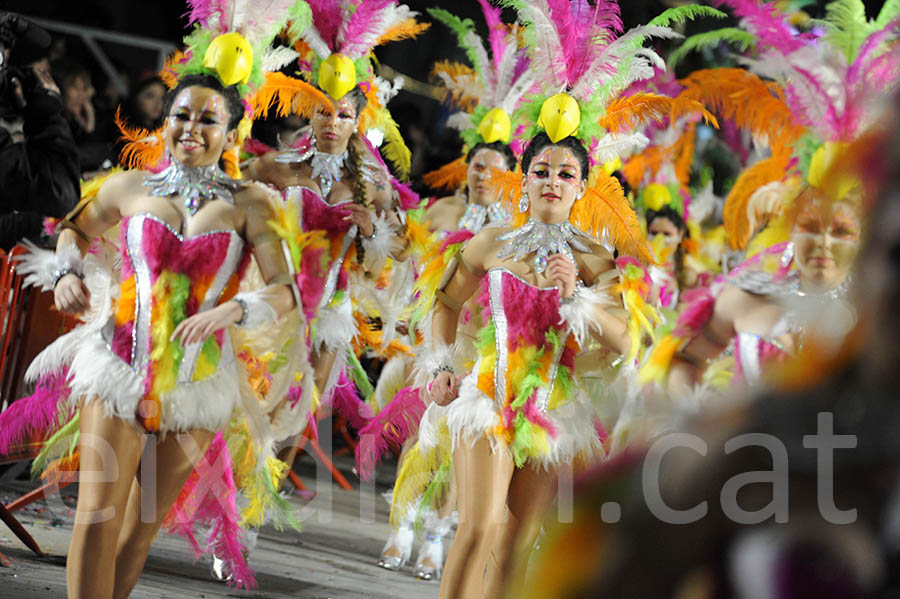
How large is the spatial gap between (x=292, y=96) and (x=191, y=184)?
206 cm

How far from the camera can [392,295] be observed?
6047 millimetres

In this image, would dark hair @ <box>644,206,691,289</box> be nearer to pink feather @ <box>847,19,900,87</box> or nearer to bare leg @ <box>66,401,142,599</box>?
pink feather @ <box>847,19,900,87</box>

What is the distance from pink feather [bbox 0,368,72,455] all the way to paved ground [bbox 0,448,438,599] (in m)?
0.54

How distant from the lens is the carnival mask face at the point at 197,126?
11.5 feet

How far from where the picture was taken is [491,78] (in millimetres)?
6059

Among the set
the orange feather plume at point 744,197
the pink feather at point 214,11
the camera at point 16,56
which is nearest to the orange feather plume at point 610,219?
the orange feather plume at point 744,197

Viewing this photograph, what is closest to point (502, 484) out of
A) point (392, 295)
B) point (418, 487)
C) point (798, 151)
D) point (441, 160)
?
point (418, 487)

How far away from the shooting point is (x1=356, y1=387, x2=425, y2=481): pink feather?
4.48 m

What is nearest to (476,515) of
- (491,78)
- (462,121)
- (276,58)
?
(276,58)

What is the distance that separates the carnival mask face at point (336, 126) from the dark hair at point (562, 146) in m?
1.74

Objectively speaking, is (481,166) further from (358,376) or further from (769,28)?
(769,28)

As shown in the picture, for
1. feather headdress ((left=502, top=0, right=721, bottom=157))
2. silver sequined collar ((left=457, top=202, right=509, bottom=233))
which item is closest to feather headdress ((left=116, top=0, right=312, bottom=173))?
feather headdress ((left=502, top=0, right=721, bottom=157))

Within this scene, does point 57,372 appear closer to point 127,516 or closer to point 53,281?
point 53,281

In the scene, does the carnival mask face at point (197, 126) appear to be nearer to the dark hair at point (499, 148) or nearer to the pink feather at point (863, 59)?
the pink feather at point (863, 59)
